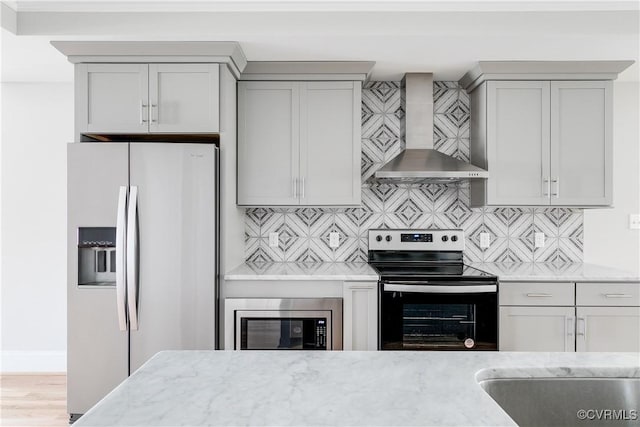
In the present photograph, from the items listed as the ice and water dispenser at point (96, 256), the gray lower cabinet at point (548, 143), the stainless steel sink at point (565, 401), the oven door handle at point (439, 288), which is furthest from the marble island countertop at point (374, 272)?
the stainless steel sink at point (565, 401)

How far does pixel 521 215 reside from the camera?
138 inches

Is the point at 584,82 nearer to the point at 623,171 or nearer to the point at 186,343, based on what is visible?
the point at 623,171

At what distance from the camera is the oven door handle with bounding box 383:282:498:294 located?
2729mm

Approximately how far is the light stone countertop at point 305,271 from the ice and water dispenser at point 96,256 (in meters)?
0.71

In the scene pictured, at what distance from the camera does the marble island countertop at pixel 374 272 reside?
2791 mm

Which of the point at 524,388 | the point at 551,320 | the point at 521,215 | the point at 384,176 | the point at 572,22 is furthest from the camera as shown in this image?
the point at 521,215

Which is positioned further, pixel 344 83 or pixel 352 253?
pixel 352 253

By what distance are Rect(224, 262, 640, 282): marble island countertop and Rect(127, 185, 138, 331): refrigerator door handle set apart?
52cm

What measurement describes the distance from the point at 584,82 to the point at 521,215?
3.36 feet

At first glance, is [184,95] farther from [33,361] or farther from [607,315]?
[607,315]

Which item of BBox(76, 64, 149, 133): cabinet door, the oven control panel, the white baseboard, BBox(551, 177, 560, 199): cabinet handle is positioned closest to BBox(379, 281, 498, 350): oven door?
the oven control panel

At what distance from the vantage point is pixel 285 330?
2.82 m

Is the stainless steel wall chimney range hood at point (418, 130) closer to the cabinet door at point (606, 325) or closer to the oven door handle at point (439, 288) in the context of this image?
the oven door handle at point (439, 288)

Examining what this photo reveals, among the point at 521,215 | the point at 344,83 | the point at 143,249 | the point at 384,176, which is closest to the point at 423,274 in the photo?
the point at 384,176
